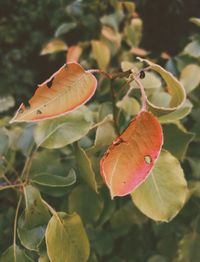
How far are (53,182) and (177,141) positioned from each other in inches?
10.3

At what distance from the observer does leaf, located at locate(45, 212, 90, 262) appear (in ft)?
2.60

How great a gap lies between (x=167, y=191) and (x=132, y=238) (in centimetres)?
53

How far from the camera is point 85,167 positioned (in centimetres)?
86

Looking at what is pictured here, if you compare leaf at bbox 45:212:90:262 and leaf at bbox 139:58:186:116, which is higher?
leaf at bbox 139:58:186:116

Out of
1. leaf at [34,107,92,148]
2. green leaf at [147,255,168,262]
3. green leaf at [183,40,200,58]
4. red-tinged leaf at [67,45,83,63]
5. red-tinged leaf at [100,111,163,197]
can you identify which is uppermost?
red-tinged leaf at [100,111,163,197]

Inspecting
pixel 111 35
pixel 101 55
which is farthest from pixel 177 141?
pixel 111 35

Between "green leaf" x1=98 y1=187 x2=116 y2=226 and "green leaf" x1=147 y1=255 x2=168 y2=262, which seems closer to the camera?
"green leaf" x1=98 y1=187 x2=116 y2=226

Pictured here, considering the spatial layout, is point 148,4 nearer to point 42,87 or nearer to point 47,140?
point 47,140

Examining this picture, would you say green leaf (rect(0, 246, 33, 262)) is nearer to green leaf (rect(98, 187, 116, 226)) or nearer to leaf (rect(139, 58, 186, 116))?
green leaf (rect(98, 187, 116, 226))

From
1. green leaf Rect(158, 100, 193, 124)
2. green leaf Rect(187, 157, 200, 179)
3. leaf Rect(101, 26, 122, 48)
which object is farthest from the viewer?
leaf Rect(101, 26, 122, 48)

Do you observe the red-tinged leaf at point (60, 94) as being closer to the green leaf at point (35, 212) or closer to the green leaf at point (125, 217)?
the green leaf at point (35, 212)

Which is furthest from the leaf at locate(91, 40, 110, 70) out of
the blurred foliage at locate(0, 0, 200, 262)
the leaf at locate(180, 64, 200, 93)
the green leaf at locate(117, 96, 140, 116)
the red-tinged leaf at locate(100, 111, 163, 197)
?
the red-tinged leaf at locate(100, 111, 163, 197)

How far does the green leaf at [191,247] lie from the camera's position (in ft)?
3.73

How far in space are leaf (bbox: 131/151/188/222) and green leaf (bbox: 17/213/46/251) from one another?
175 millimetres
